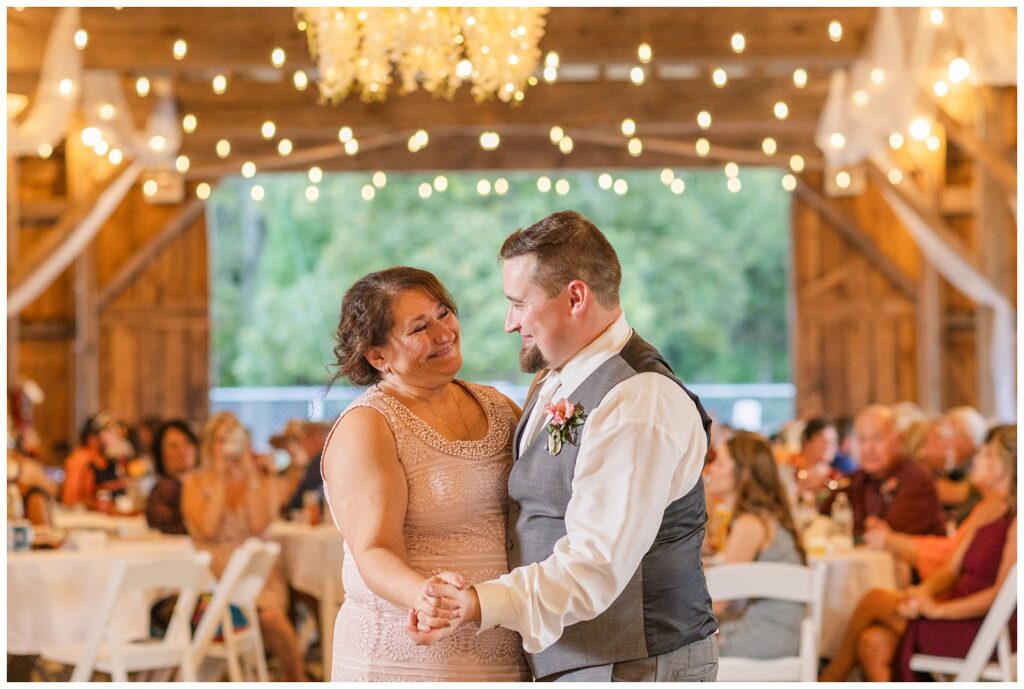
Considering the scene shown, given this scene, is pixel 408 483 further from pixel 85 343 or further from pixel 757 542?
pixel 85 343

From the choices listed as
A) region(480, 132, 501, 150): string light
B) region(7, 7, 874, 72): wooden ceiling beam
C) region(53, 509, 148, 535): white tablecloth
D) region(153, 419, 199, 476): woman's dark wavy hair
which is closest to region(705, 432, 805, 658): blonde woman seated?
region(53, 509, 148, 535): white tablecloth

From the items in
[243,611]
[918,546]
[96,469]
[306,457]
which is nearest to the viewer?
[918,546]

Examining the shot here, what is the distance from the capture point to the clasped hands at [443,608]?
224 cm

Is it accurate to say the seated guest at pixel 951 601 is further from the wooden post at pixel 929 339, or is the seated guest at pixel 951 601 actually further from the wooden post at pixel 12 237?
the wooden post at pixel 929 339

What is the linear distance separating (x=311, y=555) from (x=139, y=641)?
44.9 inches

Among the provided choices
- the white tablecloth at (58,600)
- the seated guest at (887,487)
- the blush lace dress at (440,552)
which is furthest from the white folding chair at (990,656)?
the white tablecloth at (58,600)

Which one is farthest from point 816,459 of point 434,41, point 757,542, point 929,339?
point 929,339

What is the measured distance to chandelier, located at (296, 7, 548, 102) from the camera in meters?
6.20

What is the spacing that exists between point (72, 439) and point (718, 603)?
1001 centimetres

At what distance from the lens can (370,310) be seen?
264cm

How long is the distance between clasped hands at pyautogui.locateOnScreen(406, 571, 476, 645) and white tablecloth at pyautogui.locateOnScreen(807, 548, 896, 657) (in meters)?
3.51

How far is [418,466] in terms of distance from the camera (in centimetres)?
254

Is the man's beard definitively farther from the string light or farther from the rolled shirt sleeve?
the string light

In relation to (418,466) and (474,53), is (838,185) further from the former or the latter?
(418,466)
